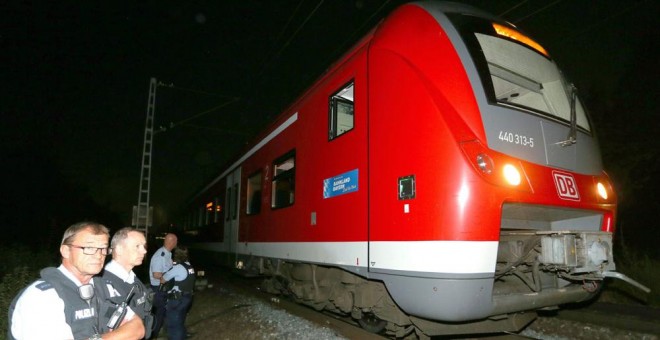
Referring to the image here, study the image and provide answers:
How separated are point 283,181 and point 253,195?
5.97 feet

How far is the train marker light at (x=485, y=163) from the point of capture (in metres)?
3.48

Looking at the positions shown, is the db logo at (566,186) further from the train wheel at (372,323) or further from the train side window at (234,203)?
the train side window at (234,203)

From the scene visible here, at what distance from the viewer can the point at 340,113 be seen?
535cm

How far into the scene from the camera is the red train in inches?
137

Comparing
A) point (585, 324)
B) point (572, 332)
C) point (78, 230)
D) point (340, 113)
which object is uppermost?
point (340, 113)

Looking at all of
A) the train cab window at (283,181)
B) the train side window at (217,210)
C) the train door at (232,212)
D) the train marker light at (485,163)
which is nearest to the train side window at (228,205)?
the train door at (232,212)

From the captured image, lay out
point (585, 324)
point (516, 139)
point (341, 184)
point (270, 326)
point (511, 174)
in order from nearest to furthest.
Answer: point (511, 174)
point (516, 139)
point (341, 184)
point (585, 324)
point (270, 326)

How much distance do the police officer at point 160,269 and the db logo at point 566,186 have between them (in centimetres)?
472

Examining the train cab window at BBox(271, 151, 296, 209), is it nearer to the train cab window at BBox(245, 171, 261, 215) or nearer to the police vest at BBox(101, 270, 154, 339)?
the train cab window at BBox(245, 171, 261, 215)

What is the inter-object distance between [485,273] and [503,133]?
1.20 meters

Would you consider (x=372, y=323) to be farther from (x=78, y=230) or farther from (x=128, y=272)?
(x=78, y=230)

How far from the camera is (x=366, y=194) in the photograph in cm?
431

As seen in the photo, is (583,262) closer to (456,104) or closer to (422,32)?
(456,104)

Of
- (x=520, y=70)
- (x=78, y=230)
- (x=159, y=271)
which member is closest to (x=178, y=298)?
(x=159, y=271)
